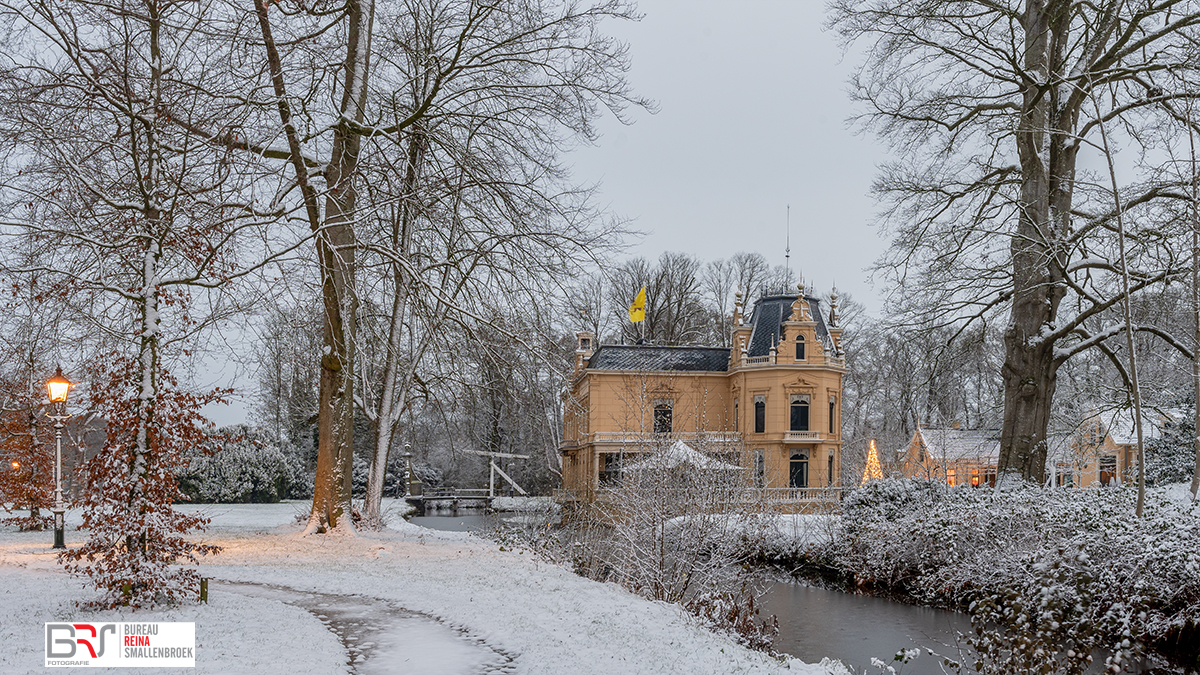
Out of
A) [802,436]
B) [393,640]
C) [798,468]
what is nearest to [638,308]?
[802,436]

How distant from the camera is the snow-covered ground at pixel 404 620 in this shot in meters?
6.00

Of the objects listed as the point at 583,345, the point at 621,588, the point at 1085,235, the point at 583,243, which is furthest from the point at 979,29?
the point at 583,345

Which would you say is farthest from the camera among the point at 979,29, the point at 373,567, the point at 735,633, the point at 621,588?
the point at 979,29

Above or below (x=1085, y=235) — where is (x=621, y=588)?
below

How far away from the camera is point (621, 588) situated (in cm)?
1042

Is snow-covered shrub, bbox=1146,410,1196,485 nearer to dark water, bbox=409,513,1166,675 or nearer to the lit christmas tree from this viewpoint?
the lit christmas tree

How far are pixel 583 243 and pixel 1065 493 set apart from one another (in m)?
8.32

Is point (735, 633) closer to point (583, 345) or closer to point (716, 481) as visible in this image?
point (716, 481)

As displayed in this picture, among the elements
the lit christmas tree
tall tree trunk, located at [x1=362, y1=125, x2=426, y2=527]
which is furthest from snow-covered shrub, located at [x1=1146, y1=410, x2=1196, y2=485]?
tall tree trunk, located at [x1=362, y1=125, x2=426, y2=527]

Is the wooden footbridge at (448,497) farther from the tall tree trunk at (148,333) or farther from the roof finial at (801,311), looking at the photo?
the tall tree trunk at (148,333)

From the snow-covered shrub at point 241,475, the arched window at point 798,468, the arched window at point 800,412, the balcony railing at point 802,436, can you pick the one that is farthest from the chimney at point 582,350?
the snow-covered shrub at point 241,475

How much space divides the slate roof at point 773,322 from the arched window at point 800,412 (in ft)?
7.06

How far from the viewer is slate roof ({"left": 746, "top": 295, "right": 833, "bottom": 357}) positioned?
33844 millimetres

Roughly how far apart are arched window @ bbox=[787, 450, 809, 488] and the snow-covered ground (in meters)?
23.0
